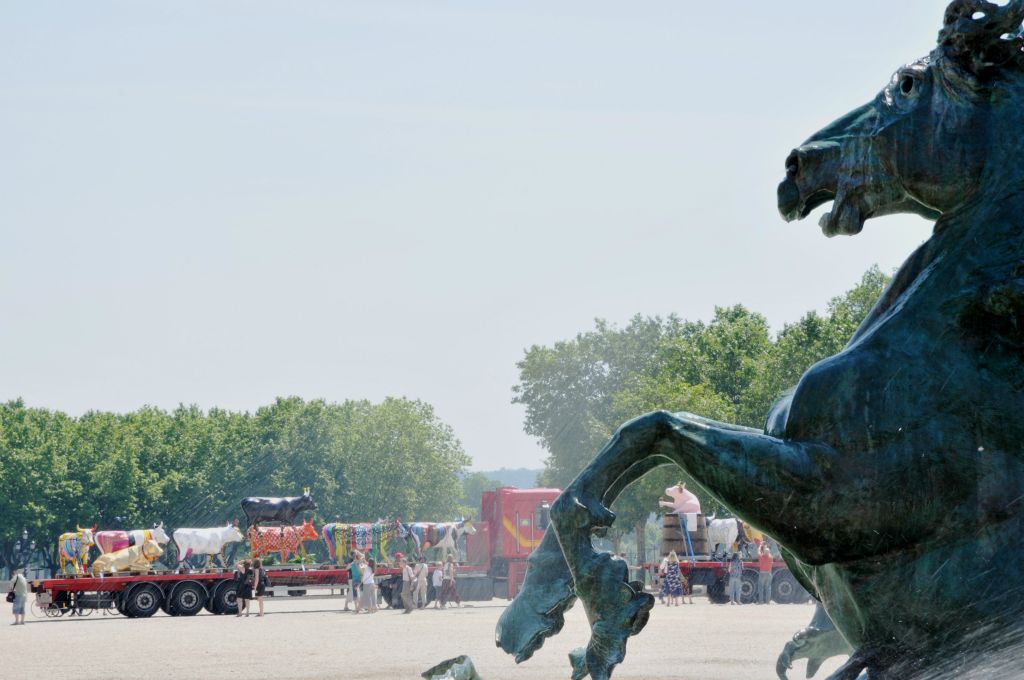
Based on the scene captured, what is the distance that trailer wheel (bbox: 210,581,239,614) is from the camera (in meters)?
31.9

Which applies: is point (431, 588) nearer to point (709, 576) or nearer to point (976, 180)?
point (709, 576)

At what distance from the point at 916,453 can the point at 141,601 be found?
97.6ft

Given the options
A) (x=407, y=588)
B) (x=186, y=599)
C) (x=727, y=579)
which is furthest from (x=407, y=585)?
(x=727, y=579)

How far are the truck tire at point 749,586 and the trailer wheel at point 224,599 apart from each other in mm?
12588

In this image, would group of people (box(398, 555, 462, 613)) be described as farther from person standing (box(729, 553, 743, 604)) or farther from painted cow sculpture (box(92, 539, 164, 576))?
person standing (box(729, 553, 743, 604))

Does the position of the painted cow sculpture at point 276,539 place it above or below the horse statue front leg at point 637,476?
above

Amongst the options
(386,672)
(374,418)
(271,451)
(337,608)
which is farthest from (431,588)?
(374,418)

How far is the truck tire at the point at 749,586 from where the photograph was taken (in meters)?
34.6

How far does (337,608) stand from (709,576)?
9611mm

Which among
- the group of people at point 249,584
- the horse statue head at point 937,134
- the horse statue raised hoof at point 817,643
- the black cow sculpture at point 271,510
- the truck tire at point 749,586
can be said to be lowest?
the horse statue raised hoof at point 817,643

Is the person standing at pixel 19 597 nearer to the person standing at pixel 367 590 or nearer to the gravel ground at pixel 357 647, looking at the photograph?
the gravel ground at pixel 357 647

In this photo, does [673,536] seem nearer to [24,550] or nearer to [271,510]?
[271,510]

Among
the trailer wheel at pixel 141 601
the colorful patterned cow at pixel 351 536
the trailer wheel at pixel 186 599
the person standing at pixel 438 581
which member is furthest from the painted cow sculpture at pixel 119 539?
the person standing at pixel 438 581

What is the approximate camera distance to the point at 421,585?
34062 millimetres
